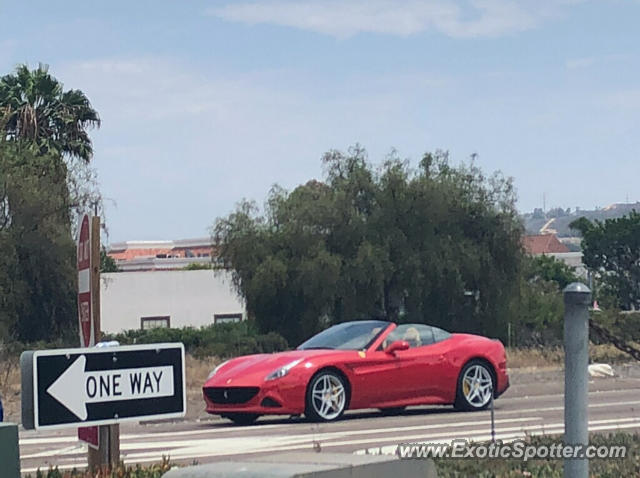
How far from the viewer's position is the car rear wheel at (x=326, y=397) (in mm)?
14711

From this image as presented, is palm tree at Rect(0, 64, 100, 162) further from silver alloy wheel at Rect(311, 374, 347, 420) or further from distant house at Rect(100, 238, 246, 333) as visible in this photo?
silver alloy wheel at Rect(311, 374, 347, 420)

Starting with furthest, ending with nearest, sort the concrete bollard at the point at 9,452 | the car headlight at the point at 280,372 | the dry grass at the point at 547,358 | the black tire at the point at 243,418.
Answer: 1. the dry grass at the point at 547,358
2. the black tire at the point at 243,418
3. the car headlight at the point at 280,372
4. the concrete bollard at the point at 9,452

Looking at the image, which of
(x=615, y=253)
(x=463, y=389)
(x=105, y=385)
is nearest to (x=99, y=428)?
(x=105, y=385)

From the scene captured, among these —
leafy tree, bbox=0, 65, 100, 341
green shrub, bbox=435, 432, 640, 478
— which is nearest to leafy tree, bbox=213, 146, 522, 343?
leafy tree, bbox=0, 65, 100, 341

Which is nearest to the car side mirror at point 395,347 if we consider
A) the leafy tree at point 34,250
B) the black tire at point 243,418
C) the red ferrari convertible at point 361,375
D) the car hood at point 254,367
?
the red ferrari convertible at point 361,375

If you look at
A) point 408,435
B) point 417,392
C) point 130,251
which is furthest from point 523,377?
point 130,251

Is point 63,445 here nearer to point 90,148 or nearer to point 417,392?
point 417,392

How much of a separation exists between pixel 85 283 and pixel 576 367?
3.86m

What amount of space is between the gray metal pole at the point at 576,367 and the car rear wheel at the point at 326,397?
31.7 feet

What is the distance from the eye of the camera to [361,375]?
1509cm

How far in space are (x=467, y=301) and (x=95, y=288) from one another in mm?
31454

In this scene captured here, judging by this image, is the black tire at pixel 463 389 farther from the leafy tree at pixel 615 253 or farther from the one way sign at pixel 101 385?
the leafy tree at pixel 615 253

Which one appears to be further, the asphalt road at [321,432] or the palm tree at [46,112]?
the palm tree at [46,112]

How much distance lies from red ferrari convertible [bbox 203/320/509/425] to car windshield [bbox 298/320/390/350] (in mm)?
13
